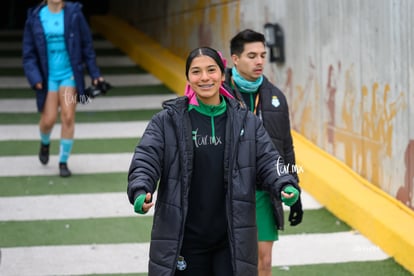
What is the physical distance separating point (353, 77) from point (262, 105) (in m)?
3.25

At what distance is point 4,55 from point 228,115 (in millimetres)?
13882

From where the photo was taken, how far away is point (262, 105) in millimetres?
5945

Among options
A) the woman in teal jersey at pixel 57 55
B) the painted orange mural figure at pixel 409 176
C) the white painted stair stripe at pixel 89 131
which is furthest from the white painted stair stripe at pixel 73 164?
the painted orange mural figure at pixel 409 176

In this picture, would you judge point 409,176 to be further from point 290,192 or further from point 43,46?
point 43,46

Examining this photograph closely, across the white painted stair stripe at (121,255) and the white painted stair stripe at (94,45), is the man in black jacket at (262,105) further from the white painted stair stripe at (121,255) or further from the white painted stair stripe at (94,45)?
the white painted stair stripe at (94,45)

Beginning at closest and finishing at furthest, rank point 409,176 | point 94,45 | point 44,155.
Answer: point 409,176
point 44,155
point 94,45

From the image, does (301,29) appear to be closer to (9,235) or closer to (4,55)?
(9,235)

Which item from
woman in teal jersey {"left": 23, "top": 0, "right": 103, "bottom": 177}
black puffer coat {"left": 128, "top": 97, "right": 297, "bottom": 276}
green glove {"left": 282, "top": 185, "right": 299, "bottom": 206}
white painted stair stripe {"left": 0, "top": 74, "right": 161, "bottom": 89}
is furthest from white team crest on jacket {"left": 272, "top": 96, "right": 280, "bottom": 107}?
white painted stair stripe {"left": 0, "top": 74, "right": 161, "bottom": 89}

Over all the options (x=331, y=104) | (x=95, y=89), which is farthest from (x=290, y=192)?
(x=95, y=89)

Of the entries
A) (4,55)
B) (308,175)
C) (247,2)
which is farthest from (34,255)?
(4,55)

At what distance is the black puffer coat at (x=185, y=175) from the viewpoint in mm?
4789

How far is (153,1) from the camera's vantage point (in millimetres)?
18859

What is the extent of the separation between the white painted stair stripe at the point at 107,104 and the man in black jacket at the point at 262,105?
312 inches

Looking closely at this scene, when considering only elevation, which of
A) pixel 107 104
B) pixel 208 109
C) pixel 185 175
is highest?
pixel 208 109
